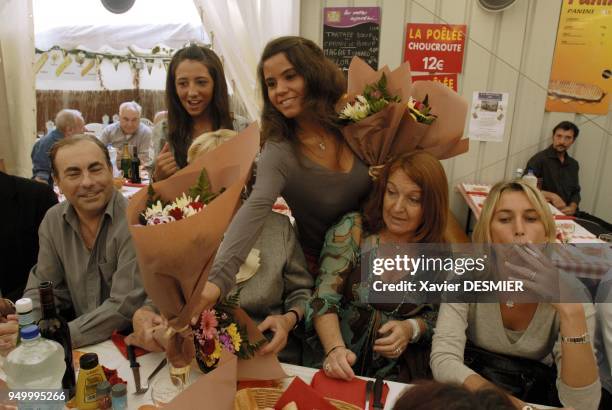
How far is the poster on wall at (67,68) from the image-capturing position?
5.50 metres

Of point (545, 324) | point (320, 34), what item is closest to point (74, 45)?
point (320, 34)

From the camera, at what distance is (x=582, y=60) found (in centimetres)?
391

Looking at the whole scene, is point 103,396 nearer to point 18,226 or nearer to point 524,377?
point 524,377

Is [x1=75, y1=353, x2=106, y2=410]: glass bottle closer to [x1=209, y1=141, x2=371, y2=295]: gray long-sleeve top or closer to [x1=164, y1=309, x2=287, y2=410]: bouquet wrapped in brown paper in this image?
[x1=164, y1=309, x2=287, y2=410]: bouquet wrapped in brown paper

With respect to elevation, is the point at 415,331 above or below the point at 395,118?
below

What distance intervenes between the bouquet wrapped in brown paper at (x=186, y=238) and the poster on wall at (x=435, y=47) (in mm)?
3315

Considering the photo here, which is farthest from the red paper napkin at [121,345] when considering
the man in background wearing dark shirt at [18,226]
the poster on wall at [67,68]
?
the poster on wall at [67,68]

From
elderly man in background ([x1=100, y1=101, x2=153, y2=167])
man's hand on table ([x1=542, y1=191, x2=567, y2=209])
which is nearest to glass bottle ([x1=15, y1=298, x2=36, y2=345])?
elderly man in background ([x1=100, y1=101, x2=153, y2=167])

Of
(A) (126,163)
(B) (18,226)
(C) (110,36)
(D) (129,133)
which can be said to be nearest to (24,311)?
(B) (18,226)

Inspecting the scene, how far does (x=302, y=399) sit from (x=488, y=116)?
3.80 meters

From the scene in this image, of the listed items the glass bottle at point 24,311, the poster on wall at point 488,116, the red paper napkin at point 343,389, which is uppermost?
the poster on wall at point 488,116

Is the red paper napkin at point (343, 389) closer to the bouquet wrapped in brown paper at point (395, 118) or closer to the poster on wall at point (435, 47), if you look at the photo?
the bouquet wrapped in brown paper at point (395, 118)

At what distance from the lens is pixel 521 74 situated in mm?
3982

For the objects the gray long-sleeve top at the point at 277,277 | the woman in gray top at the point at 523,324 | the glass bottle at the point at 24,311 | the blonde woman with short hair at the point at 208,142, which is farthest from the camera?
the blonde woman with short hair at the point at 208,142
